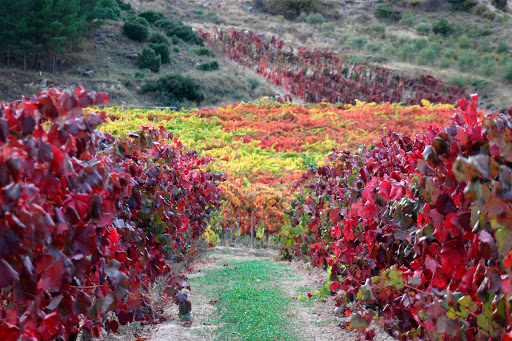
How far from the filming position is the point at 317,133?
Result: 757 inches

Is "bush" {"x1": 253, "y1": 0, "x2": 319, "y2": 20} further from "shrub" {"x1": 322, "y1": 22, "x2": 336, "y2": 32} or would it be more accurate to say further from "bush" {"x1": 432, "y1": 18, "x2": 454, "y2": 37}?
"bush" {"x1": 432, "y1": 18, "x2": 454, "y2": 37}

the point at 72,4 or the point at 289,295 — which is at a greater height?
the point at 72,4

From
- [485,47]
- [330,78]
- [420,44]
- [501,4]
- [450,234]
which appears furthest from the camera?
[501,4]

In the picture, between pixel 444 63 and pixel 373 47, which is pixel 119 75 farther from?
pixel 444 63

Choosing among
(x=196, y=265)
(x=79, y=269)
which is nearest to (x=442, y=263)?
(x=79, y=269)

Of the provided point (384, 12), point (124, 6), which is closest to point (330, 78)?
point (124, 6)

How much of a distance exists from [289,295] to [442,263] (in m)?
→ 3.87

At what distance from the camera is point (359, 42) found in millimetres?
47000

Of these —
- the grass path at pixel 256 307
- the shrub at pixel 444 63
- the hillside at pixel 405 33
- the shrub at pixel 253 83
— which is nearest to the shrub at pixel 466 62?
the hillside at pixel 405 33

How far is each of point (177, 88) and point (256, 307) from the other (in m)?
25.5

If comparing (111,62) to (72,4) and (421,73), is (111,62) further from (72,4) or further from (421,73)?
(421,73)

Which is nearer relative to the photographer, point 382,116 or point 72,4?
point 382,116

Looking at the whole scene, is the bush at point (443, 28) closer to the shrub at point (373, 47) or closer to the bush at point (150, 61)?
the shrub at point (373, 47)

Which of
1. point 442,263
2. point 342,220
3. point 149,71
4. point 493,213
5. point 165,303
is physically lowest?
point 149,71
